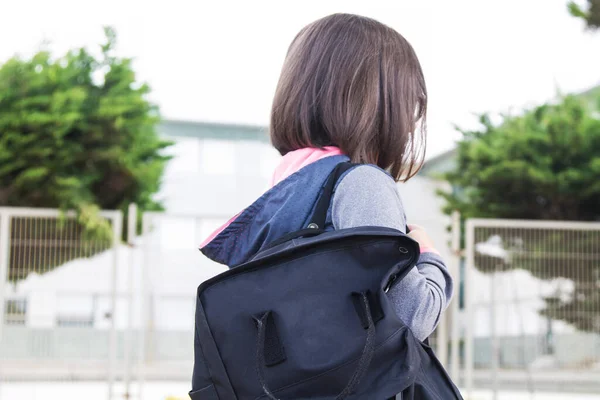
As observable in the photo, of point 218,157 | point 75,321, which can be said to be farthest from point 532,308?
point 218,157

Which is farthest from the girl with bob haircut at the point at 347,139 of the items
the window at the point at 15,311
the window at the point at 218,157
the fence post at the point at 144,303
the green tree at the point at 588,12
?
the window at the point at 218,157

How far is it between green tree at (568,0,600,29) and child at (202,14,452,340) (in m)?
6.72

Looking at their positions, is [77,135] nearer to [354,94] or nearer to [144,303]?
[144,303]

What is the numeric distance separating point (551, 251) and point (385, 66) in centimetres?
586

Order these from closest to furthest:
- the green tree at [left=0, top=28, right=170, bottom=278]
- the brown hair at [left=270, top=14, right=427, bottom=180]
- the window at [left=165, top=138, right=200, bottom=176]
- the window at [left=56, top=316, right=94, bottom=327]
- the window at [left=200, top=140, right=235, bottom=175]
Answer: the brown hair at [left=270, top=14, right=427, bottom=180], the window at [left=56, top=316, right=94, bottom=327], the green tree at [left=0, top=28, right=170, bottom=278], the window at [left=165, top=138, right=200, bottom=176], the window at [left=200, top=140, right=235, bottom=175]

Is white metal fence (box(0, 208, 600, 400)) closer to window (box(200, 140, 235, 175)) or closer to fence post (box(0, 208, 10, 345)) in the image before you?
fence post (box(0, 208, 10, 345))

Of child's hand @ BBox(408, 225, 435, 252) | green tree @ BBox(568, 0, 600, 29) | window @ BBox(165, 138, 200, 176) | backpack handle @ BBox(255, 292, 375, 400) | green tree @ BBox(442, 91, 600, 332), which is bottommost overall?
window @ BBox(165, 138, 200, 176)

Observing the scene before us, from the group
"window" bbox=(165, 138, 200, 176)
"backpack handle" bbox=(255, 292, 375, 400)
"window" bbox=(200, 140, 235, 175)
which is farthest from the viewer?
"window" bbox=(200, 140, 235, 175)

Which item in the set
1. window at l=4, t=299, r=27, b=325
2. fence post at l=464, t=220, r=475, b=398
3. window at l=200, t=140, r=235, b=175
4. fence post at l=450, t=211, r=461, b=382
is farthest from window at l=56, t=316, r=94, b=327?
window at l=200, t=140, r=235, b=175

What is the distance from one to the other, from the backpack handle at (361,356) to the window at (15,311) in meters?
5.62

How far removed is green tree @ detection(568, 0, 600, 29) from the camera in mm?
7332

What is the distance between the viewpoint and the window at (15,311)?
621 centimetres

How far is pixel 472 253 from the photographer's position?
263 inches

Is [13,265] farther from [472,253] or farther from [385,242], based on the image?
[385,242]
